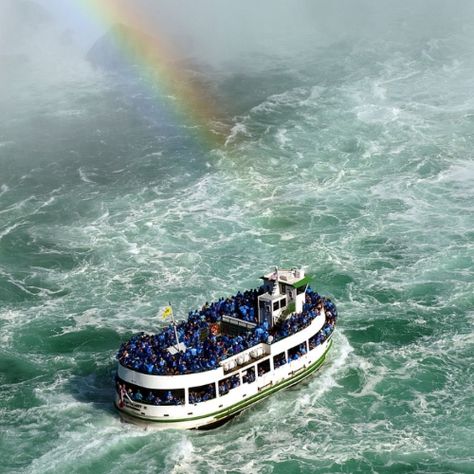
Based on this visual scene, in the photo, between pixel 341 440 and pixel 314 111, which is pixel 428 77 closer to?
pixel 314 111

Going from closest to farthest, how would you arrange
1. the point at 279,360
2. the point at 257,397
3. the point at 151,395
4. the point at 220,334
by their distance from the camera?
the point at 151,395
the point at 257,397
the point at 279,360
the point at 220,334

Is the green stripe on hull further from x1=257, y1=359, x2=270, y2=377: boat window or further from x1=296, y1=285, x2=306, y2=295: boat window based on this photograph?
x1=296, y1=285, x2=306, y2=295: boat window

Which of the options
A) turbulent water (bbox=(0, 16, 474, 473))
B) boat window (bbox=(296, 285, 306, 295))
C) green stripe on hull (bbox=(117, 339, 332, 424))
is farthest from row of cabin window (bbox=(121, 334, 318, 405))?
boat window (bbox=(296, 285, 306, 295))

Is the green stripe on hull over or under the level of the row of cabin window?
under

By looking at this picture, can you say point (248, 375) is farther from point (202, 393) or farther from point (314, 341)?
point (314, 341)

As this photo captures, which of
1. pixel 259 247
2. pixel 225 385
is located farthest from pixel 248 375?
pixel 259 247

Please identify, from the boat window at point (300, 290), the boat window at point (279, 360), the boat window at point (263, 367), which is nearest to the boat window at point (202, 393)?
the boat window at point (263, 367)

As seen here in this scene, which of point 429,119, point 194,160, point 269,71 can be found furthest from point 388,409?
point 269,71
